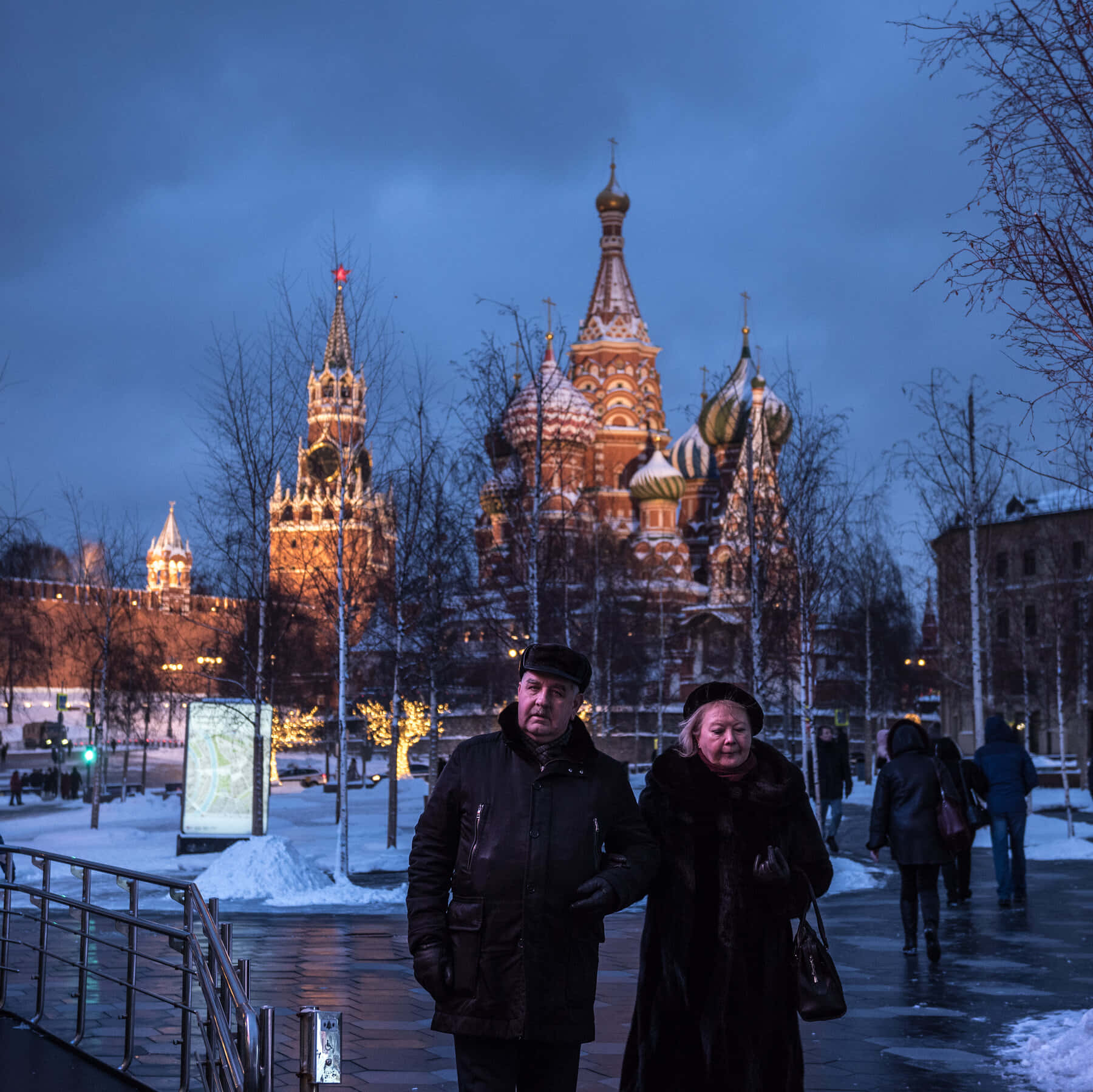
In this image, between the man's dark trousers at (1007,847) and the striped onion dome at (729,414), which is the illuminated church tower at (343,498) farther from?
the striped onion dome at (729,414)

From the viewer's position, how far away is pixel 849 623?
52.0 metres

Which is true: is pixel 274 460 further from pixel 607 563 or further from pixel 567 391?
pixel 567 391

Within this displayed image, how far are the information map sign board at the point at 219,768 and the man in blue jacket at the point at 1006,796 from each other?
954cm

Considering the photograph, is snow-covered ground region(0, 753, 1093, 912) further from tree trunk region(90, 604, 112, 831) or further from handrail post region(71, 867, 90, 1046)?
handrail post region(71, 867, 90, 1046)

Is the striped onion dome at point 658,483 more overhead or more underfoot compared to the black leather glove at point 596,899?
more overhead

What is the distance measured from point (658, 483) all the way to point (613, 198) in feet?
68.5

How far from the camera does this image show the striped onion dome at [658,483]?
70.1m

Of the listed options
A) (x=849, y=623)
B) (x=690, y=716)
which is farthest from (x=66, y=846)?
(x=849, y=623)

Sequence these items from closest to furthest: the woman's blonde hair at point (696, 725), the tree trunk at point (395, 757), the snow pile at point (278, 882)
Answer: the woman's blonde hair at point (696, 725) < the snow pile at point (278, 882) < the tree trunk at point (395, 757)

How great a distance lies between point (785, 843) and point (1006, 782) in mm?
9331

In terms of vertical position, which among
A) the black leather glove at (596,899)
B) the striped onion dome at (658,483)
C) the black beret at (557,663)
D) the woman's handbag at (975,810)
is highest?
the striped onion dome at (658,483)

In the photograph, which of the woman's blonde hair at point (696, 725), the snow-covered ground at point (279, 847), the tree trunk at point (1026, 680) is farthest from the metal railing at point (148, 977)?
the tree trunk at point (1026, 680)

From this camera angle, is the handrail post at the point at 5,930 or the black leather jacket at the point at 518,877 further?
the handrail post at the point at 5,930

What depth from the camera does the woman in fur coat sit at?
14.4 ft
